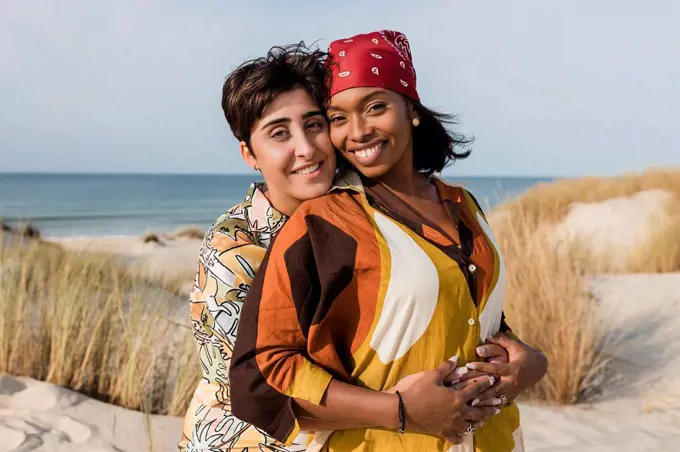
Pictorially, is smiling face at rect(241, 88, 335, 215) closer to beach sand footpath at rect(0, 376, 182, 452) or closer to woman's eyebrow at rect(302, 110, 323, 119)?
woman's eyebrow at rect(302, 110, 323, 119)

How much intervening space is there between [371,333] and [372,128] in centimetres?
57

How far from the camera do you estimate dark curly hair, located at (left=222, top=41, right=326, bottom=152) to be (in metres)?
2.15

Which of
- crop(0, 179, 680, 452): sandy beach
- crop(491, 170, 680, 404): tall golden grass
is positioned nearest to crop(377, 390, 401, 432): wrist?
crop(0, 179, 680, 452): sandy beach

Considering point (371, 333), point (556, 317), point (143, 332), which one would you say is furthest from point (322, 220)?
point (556, 317)

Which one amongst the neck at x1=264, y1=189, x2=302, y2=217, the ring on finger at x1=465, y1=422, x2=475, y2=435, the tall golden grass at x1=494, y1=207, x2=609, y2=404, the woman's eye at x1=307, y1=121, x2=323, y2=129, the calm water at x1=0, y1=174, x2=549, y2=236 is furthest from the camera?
the calm water at x1=0, y1=174, x2=549, y2=236

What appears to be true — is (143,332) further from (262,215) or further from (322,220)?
(322,220)

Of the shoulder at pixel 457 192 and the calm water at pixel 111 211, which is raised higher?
the shoulder at pixel 457 192

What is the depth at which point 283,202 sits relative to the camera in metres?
2.32

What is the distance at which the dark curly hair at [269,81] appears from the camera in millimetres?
2146

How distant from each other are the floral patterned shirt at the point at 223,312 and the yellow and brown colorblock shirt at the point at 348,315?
1.18 feet

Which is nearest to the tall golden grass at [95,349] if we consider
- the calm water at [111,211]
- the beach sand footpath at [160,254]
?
the beach sand footpath at [160,254]

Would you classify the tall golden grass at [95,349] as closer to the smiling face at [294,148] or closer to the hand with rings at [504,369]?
the smiling face at [294,148]

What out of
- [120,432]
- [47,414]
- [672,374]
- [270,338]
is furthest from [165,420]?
[672,374]

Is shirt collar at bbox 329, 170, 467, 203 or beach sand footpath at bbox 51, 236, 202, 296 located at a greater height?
shirt collar at bbox 329, 170, 467, 203
